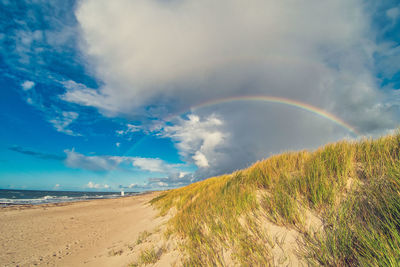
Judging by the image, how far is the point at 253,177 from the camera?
533 centimetres

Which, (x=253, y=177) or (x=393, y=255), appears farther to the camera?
(x=253, y=177)

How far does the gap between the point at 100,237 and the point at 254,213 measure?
9.46 metres

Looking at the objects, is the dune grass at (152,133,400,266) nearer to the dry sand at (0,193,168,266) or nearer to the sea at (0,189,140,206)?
the dry sand at (0,193,168,266)

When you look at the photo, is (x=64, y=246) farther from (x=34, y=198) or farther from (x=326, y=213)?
(x=34, y=198)

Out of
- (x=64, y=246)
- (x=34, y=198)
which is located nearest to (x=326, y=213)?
(x=64, y=246)

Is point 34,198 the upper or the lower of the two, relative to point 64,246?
lower

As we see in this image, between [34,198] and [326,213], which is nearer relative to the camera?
[326,213]

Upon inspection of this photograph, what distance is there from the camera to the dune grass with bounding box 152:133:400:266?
6.55 ft

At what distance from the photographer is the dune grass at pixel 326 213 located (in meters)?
2.00

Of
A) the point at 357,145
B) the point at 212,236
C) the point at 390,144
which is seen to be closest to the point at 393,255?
the point at 212,236

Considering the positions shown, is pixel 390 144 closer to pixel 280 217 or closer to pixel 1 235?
pixel 280 217

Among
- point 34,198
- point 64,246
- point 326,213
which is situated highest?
point 326,213

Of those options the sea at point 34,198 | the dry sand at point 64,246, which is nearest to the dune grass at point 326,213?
the dry sand at point 64,246

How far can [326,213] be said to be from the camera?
272cm
